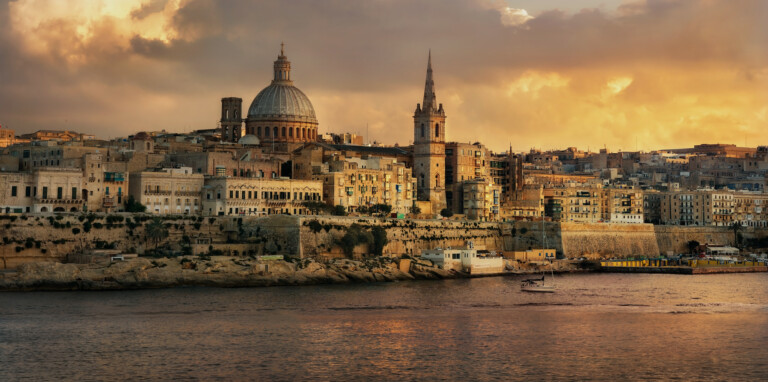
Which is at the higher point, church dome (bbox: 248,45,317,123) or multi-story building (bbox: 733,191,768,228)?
church dome (bbox: 248,45,317,123)

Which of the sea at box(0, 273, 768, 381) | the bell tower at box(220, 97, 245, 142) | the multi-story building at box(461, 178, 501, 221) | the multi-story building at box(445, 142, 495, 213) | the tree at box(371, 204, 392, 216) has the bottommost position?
the sea at box(0, 273, 768, 381)

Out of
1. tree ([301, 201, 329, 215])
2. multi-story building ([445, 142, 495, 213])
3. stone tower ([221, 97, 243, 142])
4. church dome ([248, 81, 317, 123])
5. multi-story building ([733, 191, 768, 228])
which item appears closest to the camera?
tree ([301, 201, 329, 215])

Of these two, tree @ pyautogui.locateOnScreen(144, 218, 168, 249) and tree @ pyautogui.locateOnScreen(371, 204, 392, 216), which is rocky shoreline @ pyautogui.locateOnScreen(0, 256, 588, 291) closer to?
tree @ pyautogui.locateOnScreen(144, 218, 168, 249)

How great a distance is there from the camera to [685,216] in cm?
10206

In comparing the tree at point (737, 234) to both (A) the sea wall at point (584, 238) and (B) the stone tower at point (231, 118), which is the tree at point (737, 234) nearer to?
(A) the sea wall at point (584, 238)

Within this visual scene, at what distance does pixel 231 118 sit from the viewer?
91.6 meters

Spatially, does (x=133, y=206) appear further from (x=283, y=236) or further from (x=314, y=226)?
(x=314, y=226)

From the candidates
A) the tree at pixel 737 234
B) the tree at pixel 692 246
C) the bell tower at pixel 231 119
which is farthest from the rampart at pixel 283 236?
the bell tower at pixel 231 119

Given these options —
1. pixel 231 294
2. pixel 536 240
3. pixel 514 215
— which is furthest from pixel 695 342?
pixel 514 215

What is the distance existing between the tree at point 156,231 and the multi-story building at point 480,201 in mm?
31274

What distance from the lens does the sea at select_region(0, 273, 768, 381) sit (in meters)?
33.2

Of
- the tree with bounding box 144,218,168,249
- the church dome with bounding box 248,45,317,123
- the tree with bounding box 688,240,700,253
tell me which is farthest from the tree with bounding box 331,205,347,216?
the tree with bounding box 688,240,700,253

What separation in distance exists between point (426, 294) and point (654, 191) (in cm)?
5715

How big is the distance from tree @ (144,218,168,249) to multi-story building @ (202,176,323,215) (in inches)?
231
